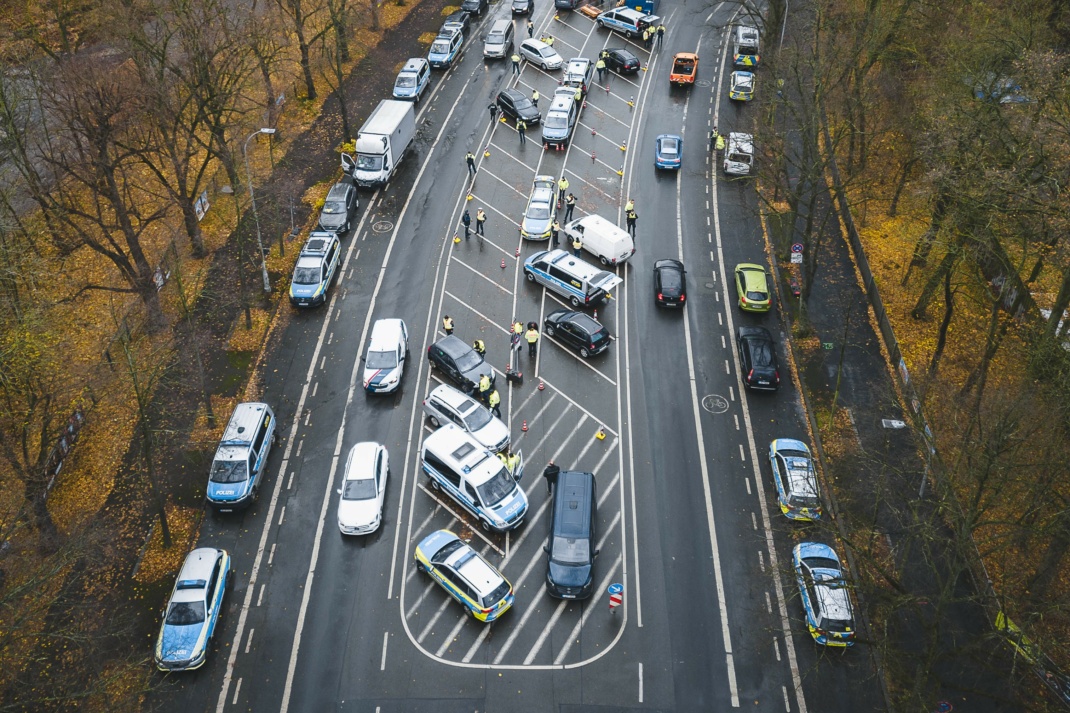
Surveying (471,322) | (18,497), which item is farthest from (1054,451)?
(18,497)

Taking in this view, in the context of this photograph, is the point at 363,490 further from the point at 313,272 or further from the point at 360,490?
the point at 313,272

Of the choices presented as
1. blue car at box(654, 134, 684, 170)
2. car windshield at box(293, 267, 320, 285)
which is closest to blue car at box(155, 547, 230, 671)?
car windshield at box(293, 267, 320, 285)

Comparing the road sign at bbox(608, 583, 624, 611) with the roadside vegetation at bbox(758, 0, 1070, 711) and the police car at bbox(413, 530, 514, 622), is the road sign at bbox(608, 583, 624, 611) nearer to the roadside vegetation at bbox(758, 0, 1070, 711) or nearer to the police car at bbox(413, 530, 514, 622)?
the police car at bbox(413, 530, 514, 622)

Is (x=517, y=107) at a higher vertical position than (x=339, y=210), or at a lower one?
higher

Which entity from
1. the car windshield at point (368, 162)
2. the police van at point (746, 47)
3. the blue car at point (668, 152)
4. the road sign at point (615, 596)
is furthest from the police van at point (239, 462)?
the police van at point (746, 47)

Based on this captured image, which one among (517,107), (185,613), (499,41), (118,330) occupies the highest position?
(499,41)

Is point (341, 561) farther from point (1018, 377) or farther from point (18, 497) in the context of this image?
point (1018, 377)

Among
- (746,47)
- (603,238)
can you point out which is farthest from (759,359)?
(746,47)
